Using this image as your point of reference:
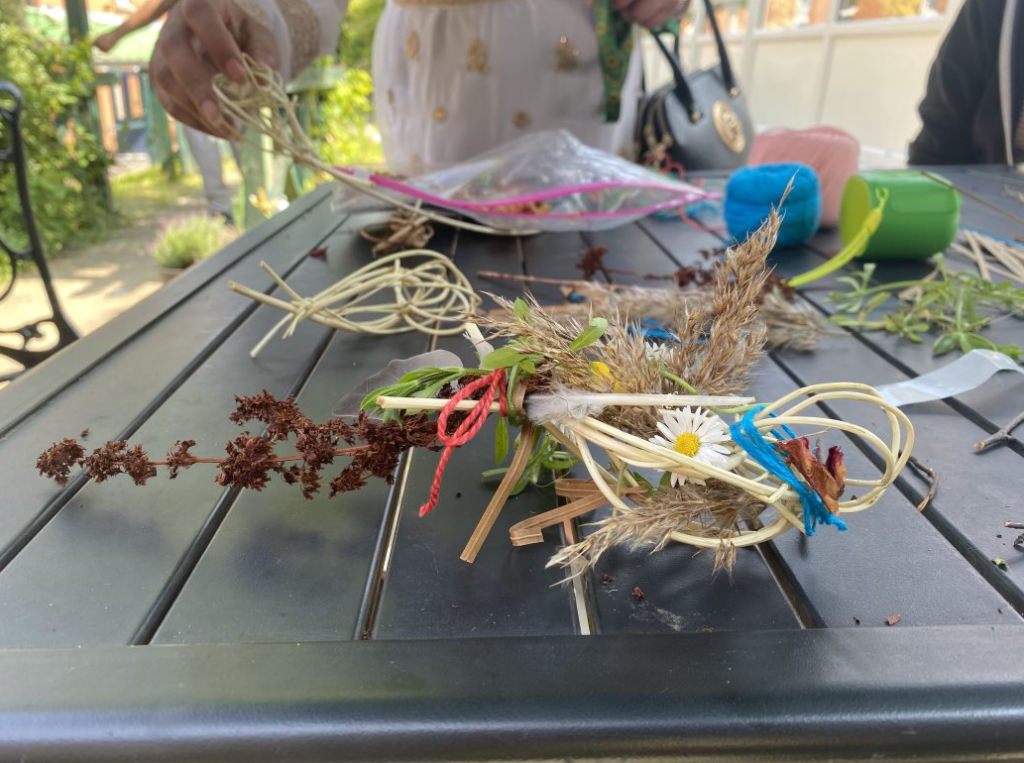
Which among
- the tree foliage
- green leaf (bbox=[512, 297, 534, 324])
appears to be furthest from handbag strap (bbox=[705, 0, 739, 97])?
the tree foliage

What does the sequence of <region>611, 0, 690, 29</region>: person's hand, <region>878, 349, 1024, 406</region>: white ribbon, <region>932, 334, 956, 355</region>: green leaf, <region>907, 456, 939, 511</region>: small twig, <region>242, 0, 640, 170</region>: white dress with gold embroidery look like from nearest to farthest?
<region>907, 456, 939, 511</region>: small twig
<region>878, 349, 1024, 406</region>: white ribbon
<region>932, 334, 956, 355</region>: green leaf
<region>611, 0, 690, 29</region>: person's hand
<region>242, 0, 640, 170</region>: white dress with gold embroidery

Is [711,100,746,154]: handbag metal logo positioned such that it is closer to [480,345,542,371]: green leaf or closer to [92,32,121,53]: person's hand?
[92,32,121,53]: person's hand

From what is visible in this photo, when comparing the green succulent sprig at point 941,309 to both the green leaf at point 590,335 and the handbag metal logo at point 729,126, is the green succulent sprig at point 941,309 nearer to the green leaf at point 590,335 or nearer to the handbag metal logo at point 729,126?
the green leaf at point 590,335

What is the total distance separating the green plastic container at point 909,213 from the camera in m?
1.07

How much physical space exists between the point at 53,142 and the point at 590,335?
15.0ft

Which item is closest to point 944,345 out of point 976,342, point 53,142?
point 976,342

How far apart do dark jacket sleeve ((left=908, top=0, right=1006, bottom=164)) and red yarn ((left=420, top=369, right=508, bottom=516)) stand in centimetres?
224

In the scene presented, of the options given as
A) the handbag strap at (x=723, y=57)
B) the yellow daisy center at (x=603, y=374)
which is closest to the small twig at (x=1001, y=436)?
the yellow daisy center at (x=603, y=374)

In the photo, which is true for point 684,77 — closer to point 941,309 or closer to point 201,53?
point 941,309

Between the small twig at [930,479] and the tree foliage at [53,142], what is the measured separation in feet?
13.4

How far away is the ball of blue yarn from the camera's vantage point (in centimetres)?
110

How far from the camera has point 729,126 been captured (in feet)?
6.79

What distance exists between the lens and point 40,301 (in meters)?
3.32

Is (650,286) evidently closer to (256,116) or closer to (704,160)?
(256,116)
